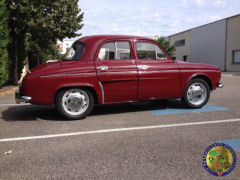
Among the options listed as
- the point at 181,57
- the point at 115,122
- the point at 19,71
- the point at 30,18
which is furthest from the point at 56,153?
the point at 181,57

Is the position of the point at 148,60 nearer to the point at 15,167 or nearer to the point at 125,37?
the point at 125,37

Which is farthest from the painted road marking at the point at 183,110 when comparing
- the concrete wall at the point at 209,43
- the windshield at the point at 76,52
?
the concrete wall at the point at 209,43

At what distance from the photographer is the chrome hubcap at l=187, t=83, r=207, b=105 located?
235 inches

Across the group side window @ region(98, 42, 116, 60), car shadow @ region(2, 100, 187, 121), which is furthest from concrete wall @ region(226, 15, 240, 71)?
side window @ region(98, 42, 116, 60)

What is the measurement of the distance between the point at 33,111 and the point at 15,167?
343 centimetres

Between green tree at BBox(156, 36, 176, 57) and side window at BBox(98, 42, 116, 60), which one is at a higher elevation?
green tree at BBox(156, 36, 176, 57)

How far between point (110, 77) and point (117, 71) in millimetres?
215

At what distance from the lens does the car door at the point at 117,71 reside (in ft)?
16.5

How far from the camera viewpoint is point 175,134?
3900 mm

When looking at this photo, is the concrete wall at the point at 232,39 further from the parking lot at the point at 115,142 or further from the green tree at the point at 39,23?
the parking lot at the point at 115,142

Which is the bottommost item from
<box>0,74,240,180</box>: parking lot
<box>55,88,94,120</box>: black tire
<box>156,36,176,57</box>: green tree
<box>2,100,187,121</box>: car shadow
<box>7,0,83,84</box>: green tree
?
<box>0,74,240,180</box>: parking lot

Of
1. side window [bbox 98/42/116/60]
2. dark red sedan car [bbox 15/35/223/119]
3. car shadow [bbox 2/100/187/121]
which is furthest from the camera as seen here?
car shadow [bbox 2/100/187/121]

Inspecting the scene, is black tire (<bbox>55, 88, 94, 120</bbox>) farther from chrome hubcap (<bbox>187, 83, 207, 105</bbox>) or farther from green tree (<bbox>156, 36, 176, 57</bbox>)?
green tree (<bbox>156, 36, 176, 57</bbox>)

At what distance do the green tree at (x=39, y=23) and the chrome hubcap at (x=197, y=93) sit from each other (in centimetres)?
889
